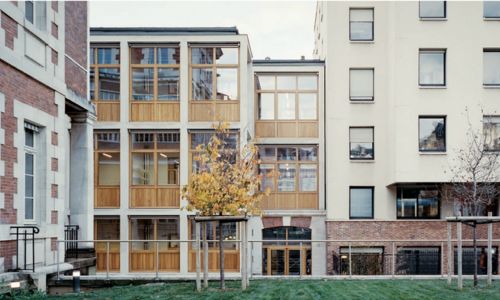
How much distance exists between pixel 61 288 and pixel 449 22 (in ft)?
69.4

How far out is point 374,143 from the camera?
1179 inches

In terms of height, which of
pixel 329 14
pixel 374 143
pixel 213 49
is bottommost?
pixel 374 143

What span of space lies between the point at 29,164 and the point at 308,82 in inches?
726

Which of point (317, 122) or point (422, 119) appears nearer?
point (422, 119)

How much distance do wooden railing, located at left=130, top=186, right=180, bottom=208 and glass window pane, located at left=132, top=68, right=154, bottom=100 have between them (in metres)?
4.22

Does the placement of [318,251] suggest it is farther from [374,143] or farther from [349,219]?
[374,143]

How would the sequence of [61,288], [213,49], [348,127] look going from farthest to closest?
[348,127]
[213,49]
[61,288]

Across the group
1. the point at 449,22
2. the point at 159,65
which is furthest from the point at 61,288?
the point at 449,22

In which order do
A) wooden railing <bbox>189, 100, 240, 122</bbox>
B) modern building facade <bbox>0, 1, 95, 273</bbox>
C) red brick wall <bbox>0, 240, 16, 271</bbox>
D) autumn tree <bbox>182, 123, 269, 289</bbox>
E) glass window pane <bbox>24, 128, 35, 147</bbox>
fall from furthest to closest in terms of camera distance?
wooden railing <bbox>189, 100, 240, 122</bbox> → autumn tree <bbox>182, 123, 269, 289</bbox> → glass window pane <bbox>24, 128, 35, 147</bbox> → modern building facade <bbox>0, 1, 95, 273</bbox> → red brick wall <bbox>0, 240, 16, 271</bbox>

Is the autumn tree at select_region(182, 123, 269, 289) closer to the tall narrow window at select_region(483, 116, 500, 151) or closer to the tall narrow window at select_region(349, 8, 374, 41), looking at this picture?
the tall narrow window at select_region(483, 116, 500, 151)

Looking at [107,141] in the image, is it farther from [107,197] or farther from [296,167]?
[296,167]

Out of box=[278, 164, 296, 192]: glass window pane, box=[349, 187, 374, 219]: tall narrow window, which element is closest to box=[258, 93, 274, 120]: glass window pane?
box=[278, 164, 296, 192]: glass window pane

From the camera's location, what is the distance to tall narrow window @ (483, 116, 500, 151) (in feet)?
91.2

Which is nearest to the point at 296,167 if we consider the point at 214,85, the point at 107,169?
the point at 214,85
